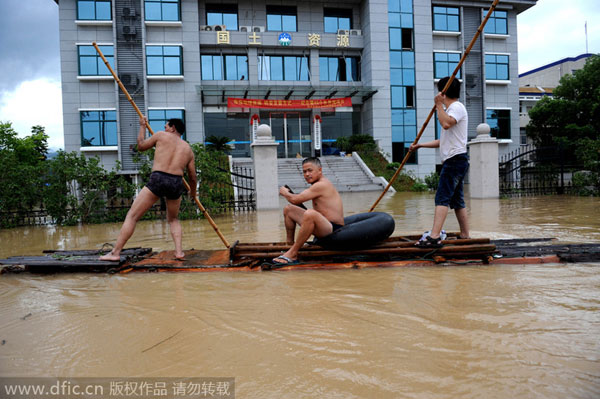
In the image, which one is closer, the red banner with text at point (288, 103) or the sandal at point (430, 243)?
the sandal at point (430, 243)

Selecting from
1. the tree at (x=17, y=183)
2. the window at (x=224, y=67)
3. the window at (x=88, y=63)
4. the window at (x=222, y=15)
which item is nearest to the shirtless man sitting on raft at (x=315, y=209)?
the tree at (x=17, y=183)

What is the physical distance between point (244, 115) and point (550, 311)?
29.6 m

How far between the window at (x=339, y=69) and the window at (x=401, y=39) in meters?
2.91

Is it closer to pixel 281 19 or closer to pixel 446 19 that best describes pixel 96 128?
pixel 281 19

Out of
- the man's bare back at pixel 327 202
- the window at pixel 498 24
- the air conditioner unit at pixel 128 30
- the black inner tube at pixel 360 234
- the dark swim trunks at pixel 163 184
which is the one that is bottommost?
the black inner tube at pixel 360 234

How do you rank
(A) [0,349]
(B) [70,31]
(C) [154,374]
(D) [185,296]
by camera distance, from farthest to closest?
(B) [70,31], (D) [185,296], (A) [0,349], (C) [154,374]

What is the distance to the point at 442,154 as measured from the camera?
201 inches

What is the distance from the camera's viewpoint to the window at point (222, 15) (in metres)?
28.5

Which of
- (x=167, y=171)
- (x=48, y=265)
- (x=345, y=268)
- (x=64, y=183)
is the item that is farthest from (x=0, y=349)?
(x=64, y=183)

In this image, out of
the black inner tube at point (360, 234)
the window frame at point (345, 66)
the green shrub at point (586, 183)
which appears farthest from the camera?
the window frame at point (345, 66)

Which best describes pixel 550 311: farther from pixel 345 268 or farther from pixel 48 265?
pixel 48 265

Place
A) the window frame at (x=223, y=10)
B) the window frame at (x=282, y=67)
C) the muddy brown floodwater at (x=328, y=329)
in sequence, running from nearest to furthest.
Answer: the muddy brown floodwater at (x=328, y=329) → the window frame at (x=223, y=10) → the window frame at (x=282, y=67)

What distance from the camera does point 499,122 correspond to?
3122cm

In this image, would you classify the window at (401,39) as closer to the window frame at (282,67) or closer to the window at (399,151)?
the window frame at (282,67)
